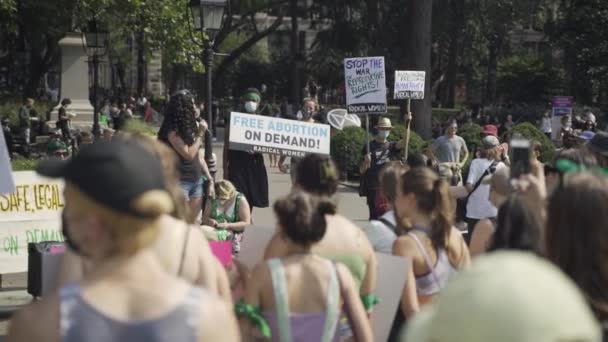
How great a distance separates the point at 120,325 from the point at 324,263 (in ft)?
5.49

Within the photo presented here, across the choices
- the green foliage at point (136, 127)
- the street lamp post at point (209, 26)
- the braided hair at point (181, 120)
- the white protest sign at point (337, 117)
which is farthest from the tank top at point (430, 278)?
the white protest sign at point (337, 117)

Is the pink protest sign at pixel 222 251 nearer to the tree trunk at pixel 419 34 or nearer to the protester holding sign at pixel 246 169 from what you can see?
the protester holding sign at pixel 246 169

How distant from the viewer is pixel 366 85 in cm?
1512

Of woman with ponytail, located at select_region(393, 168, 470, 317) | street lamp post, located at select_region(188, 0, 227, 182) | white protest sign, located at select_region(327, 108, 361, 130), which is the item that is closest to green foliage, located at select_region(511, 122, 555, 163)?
white protest sign, located at select_region(327, 108, 361, 130)

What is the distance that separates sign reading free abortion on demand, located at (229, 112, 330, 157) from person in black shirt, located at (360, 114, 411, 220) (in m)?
1.66

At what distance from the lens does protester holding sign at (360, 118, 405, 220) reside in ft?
36.5

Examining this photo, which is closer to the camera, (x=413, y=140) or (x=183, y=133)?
(x=183, y=133)

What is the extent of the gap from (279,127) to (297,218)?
497 cm

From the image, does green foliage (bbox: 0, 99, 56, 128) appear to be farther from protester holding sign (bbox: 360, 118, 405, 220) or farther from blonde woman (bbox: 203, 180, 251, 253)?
blonde woman (bbox: 203, 180, 251, 253)

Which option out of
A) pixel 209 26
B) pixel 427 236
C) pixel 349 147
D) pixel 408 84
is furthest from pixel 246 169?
pixel 349 147

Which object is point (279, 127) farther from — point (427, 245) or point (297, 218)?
point (297, 218)

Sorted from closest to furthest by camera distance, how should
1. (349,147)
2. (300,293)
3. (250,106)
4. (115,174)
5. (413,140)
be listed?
(115,174) < (300,293) < (250,106) < (413,140) < (349,147)

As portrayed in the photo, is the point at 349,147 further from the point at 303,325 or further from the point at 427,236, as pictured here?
the point at 303,325

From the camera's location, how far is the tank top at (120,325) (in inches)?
101
